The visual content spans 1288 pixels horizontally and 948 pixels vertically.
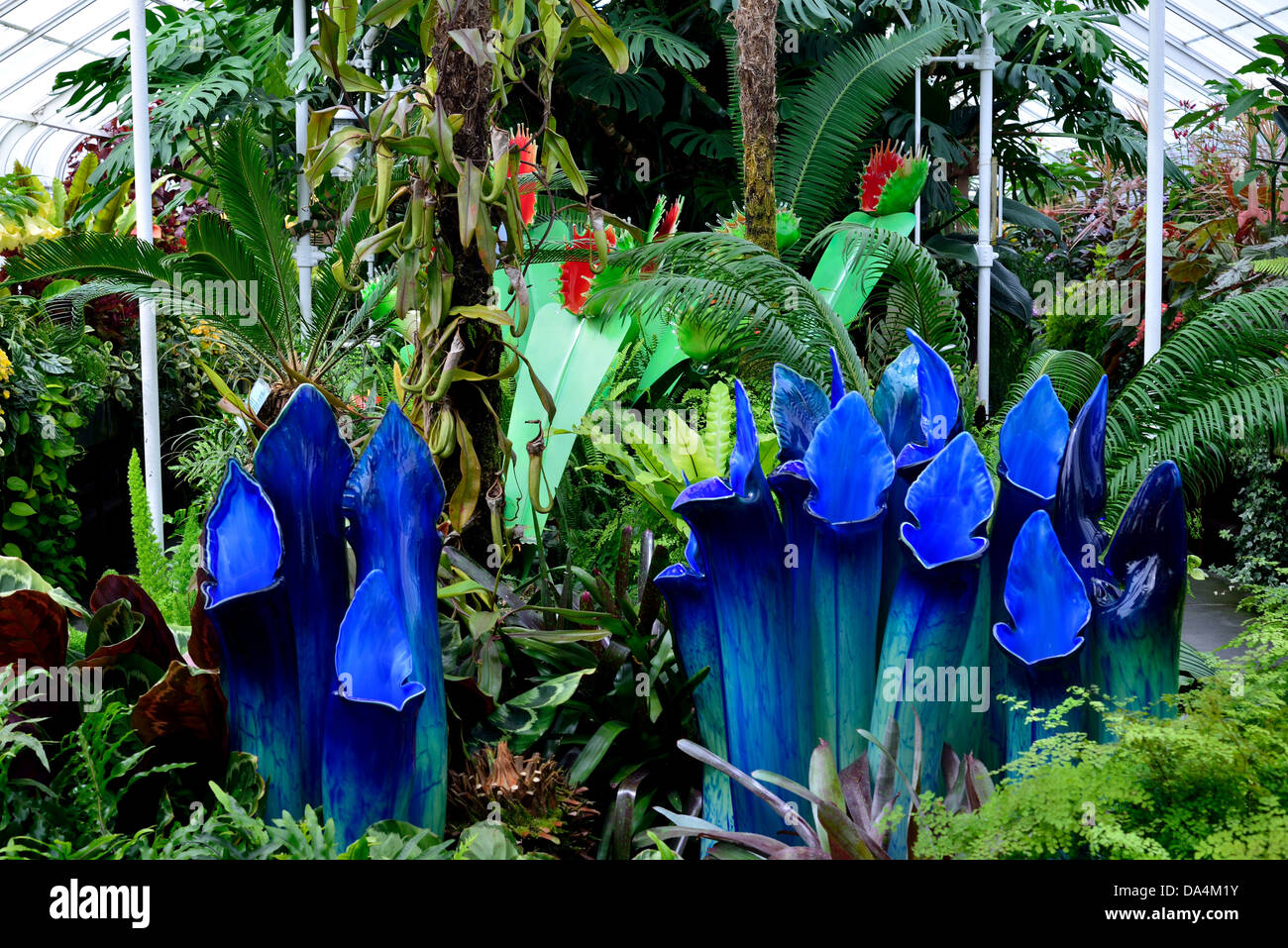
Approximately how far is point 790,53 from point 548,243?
4.34 metres

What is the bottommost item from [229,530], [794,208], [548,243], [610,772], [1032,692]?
[610,772]

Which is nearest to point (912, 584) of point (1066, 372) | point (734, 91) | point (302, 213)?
point (1066, 372)

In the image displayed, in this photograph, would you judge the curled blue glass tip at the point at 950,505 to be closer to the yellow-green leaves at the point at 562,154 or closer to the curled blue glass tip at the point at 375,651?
the curled blue glass tip at the point at 375,651

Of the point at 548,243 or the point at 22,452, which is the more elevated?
the point at 548,243

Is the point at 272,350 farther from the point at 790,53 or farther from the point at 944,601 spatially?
the point at 790,53

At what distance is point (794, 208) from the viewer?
230 inches

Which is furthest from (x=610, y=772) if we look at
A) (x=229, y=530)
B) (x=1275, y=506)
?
(x=1275, y=506)

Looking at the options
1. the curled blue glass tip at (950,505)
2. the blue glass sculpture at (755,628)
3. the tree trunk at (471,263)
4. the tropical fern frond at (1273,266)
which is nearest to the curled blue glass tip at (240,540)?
the blue glass sculpture at (755,628)

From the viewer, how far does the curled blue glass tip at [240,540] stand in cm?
155

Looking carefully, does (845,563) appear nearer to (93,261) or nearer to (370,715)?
(370,715)

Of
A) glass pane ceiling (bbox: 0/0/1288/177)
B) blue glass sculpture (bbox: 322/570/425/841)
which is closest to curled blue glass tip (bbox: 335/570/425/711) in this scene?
blue glass sculpture (bbox: 322/570/425/841)

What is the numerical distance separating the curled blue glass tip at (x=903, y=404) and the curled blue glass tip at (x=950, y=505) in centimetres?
30

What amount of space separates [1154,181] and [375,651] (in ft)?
9.86
